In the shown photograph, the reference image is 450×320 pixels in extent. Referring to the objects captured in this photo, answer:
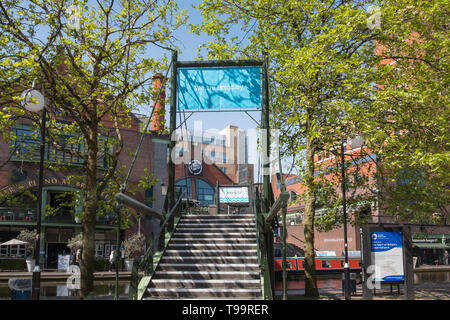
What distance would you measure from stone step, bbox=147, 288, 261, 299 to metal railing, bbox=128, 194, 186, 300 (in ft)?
1.49

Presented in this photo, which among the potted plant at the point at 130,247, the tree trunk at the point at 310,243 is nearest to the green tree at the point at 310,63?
the tree trunk at the point at 310,243

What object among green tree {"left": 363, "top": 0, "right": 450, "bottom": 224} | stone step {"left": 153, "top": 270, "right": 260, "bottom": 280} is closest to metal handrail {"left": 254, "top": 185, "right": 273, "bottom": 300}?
stone step {"left": 153, "top": 270, "right": 260, "bottom": 280}

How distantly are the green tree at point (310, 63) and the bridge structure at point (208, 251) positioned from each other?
6.85 feet

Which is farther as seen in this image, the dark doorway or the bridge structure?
the dark doorway

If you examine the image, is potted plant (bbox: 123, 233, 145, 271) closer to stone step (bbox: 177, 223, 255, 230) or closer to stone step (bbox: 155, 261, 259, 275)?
stone step (bbox: 177, 223, 255, 230)

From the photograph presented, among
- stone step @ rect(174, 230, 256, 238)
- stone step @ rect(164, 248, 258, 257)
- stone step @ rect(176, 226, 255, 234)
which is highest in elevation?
stone step @ rect(176, 226, 255, 234)

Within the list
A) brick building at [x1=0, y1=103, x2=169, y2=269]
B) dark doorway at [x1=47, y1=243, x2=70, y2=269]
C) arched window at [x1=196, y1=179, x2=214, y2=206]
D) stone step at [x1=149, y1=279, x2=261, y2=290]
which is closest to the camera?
stone step at [x1=149, y1=279, x2=261, y2=290]

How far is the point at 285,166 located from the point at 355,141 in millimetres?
4675

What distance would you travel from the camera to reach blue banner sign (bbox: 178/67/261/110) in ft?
47.4

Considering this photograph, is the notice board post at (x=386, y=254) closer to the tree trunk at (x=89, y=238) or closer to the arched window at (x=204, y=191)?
the tree trunk at (x=89, y=238)

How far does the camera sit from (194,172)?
58.6m

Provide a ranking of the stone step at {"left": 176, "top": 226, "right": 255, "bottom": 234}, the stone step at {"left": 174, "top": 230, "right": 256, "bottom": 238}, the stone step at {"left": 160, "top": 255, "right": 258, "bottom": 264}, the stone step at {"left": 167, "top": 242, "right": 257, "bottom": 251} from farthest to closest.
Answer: the stone step at {"left": 176, "top": 226, "right": 255, "bottom": 234} → the stone step at {"left": 174, "top": 230, "right": 256, "bottom": 238} → the stone step at {"left": 167, "top": 242, "right": 257, "bottom": 251} → the stone step at {"left": 160, "top": 255, "right": 258, "bottom": 264}

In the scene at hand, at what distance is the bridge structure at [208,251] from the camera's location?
33.2 ft
